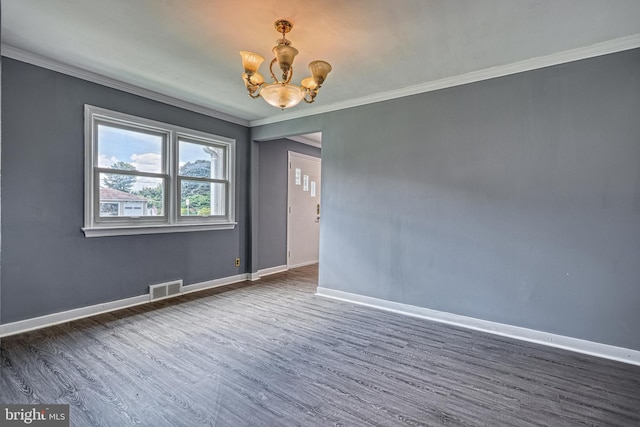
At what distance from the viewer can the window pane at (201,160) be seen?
166 inches

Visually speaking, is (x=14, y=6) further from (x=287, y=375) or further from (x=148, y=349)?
(x=287, y=375)

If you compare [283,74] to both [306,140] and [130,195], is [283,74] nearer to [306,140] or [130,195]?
[130,195]

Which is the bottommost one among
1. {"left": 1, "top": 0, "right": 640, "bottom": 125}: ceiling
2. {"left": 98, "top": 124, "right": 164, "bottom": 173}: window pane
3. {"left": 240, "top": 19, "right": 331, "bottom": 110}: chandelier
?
{"left": 98, "top": 124, "right": 164, "bottom": 173}: window pane

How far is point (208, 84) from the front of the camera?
11.5 ft

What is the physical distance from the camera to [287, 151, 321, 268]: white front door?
19.4 ft

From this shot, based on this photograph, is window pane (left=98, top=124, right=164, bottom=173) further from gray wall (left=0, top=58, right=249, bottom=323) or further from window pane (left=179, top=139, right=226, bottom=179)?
window pane (left=179, top=139, right=226, bottom=179)

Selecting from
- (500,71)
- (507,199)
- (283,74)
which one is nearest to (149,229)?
(283,74)

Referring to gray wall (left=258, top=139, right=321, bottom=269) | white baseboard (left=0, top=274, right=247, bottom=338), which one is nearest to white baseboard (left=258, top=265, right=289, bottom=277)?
gray wall (left=258, top=139, right=321, bottom=269)

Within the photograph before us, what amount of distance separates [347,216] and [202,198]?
2.16m

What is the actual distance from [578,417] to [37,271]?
4.50 m

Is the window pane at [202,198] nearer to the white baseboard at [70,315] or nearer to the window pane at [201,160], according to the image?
the window pane at [201,160]

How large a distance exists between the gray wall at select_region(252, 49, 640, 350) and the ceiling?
34 cm

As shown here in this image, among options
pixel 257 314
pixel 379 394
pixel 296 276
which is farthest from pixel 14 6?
pixel 296 276

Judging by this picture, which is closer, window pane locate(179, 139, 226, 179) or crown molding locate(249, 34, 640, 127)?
crown molding locate(249, 34, 640, 127)
